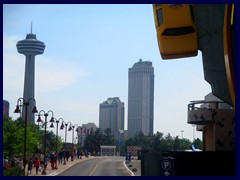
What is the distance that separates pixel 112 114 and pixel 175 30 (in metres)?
54.9

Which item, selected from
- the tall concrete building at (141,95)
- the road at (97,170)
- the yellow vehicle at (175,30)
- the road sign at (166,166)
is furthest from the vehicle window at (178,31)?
the tall concrete building at (141,95)

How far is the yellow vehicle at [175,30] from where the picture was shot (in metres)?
27.0

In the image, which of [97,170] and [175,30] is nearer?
[175,30]

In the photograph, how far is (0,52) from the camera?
47.1ft

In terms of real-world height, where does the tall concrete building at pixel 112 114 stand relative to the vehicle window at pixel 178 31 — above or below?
below

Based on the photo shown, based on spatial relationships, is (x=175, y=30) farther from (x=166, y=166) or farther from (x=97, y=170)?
(x=97, y=170)

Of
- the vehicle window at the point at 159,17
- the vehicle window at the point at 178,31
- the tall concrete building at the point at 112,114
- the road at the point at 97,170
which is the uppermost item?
the vehicle window at the point at 159,17

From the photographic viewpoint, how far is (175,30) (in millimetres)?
27641

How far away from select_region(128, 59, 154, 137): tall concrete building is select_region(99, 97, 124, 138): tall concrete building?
282 centimetres

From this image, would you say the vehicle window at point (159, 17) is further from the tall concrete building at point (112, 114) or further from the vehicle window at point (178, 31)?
the tall concrete building at point (112, 114)

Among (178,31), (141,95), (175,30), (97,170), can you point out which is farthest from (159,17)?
(141,95)

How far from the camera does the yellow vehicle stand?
88.7 ft

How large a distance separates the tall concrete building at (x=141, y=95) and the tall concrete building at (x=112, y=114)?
2824mm

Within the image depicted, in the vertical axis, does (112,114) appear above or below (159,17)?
below
